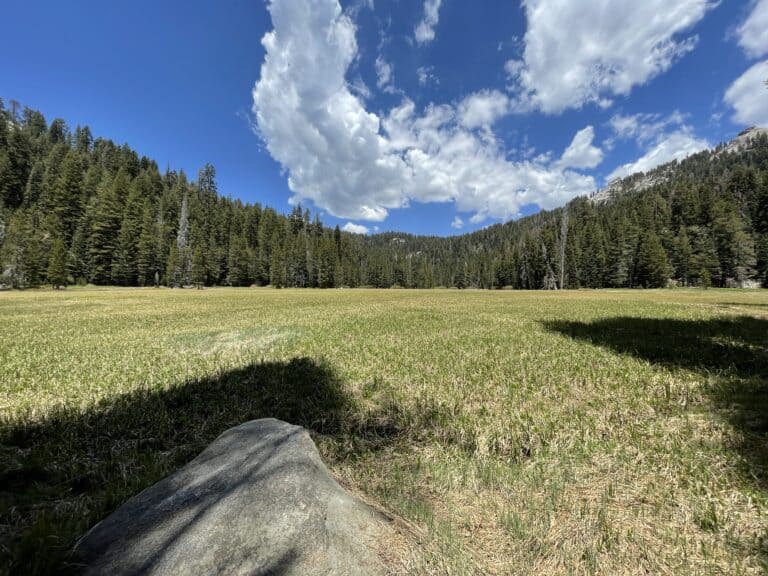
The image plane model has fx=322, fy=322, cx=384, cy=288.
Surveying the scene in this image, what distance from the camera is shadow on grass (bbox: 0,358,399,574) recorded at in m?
3.30

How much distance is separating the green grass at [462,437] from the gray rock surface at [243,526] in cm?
32

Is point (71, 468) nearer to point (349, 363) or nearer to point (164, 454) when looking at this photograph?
point (164, 454)

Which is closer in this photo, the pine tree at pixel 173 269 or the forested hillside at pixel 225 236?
the forested hillside at pixel 225 236

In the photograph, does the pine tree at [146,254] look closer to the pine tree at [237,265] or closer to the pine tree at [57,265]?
the pine tree at [57,265]

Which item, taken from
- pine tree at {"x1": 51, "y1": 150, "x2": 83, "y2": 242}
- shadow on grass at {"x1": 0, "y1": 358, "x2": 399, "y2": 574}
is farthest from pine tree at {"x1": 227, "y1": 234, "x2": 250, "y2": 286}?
shadow on grass at {"x1": 0, "y1": 358, "x2": 399, "y2": 574}

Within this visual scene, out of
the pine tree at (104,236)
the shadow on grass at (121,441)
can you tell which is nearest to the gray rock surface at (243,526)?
the shadow on grass at (121,441)

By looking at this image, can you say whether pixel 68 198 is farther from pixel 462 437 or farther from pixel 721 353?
pixel 721 353

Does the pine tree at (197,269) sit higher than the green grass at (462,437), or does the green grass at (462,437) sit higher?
the pine tree at (197,269)

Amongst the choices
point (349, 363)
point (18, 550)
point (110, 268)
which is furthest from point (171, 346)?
point (110, 268)

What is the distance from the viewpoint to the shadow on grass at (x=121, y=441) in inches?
130

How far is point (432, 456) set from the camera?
505 centimetres

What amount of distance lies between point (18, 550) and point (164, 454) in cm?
247

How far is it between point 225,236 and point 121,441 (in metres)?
120

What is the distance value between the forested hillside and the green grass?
67621 mm
